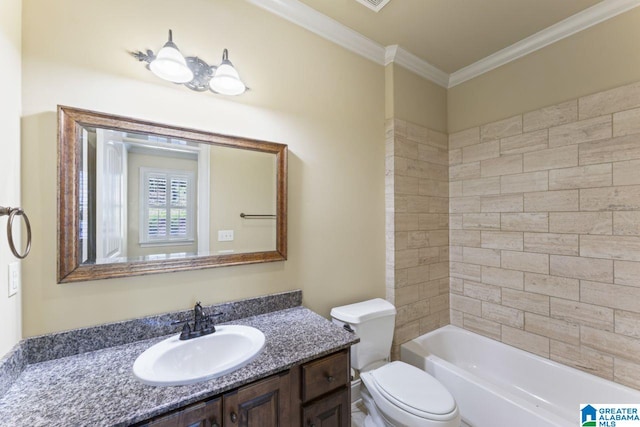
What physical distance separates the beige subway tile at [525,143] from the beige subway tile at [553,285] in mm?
997

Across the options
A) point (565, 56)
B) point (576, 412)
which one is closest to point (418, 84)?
point (565, 56)

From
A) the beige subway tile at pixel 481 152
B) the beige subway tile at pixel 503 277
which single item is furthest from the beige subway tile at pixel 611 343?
the beige subway tile at pixel 481 152

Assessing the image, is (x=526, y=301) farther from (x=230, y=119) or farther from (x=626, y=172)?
(x=230, y=119)

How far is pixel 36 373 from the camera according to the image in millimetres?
993

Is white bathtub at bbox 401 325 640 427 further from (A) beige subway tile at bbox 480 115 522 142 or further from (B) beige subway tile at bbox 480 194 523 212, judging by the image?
(A) beige subway tile at bbox 480 115 522 142

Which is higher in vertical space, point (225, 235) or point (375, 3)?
point (375, 3)

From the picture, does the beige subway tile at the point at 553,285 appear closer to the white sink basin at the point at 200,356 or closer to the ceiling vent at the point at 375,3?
the white sink basin at the point at 200,356

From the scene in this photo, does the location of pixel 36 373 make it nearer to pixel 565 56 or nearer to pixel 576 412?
pixel 576 412

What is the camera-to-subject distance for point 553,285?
1.98 meters

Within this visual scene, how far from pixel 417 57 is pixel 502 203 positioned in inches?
57.2

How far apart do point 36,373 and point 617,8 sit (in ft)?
11.8

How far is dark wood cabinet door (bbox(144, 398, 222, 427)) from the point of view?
0.84 metres

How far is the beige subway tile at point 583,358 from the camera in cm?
175

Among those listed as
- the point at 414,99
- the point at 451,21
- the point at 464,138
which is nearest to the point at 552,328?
the point at 464,138
